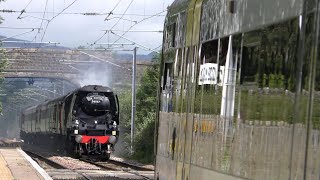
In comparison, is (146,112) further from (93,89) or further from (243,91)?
(243,91)

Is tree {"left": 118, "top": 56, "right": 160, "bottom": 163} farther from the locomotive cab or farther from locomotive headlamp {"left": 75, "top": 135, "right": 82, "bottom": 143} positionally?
locomotive headlamp {"left": 75, "top": 135, "right": 82, "bottom": 143}

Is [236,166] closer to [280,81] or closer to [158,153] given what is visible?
[280,81]

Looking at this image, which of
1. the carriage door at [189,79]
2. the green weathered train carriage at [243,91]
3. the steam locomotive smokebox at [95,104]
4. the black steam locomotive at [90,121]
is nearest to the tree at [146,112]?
the black steam locomotive at [90,121]

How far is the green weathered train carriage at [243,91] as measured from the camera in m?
4.79

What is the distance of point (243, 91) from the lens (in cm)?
616

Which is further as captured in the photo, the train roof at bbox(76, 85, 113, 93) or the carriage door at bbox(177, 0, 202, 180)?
the train roof at bbox(76, 85, 113, 93)

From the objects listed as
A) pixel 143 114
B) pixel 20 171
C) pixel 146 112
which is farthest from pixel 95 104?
pixel 143 114

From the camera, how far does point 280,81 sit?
17.2 ft

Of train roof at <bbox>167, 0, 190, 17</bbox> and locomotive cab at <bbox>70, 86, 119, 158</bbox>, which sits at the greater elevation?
train roof at <bbox>167, 0, 190, 17</bbox>

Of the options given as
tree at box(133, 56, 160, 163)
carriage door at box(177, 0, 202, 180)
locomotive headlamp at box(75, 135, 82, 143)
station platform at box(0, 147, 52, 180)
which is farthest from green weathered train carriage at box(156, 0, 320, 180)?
tree at box(133, 56, 160, 163)

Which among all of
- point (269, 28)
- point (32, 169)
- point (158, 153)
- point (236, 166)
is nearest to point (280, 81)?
point (269, 28)

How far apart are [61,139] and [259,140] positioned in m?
30.0

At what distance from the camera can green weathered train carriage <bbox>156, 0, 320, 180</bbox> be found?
4.79 m

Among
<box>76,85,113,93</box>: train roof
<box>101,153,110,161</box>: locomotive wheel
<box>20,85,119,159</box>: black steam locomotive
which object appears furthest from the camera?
<box>101,153,110,161</box>: locomotive wheel
